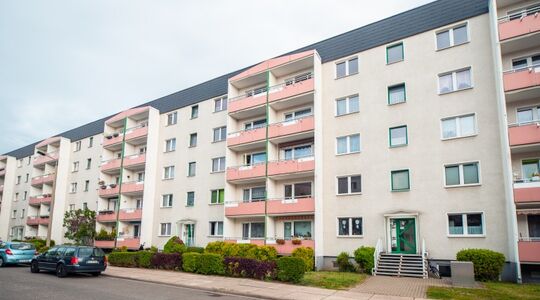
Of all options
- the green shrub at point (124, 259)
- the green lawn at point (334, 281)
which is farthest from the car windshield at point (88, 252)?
the green lawn at point (334, 281)

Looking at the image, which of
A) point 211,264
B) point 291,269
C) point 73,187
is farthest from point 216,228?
point 73,187

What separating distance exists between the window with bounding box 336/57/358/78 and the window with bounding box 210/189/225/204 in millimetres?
12412

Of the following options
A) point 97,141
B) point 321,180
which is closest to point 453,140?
point 321,180

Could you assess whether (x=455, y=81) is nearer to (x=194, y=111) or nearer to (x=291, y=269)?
(x=291, y=269)

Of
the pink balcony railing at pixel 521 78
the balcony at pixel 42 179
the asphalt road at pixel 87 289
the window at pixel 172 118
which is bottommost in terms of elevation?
the asphalt road at pixel 87 289

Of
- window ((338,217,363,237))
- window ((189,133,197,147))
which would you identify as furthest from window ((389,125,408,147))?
window ((189,133,197,147))

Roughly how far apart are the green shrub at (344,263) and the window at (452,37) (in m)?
12.9

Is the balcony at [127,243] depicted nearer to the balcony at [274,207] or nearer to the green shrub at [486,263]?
the balcony at [274,207]

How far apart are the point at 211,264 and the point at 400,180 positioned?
448 inches

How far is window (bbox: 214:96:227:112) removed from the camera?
106ft

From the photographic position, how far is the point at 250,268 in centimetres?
1894

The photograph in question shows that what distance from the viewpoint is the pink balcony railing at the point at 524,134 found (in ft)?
58.7

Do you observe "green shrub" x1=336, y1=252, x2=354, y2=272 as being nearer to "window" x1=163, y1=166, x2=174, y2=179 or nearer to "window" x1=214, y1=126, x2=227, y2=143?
"window" x1=214, y1=126, x2=227, y2=143

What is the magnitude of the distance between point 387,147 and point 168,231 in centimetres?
1997
